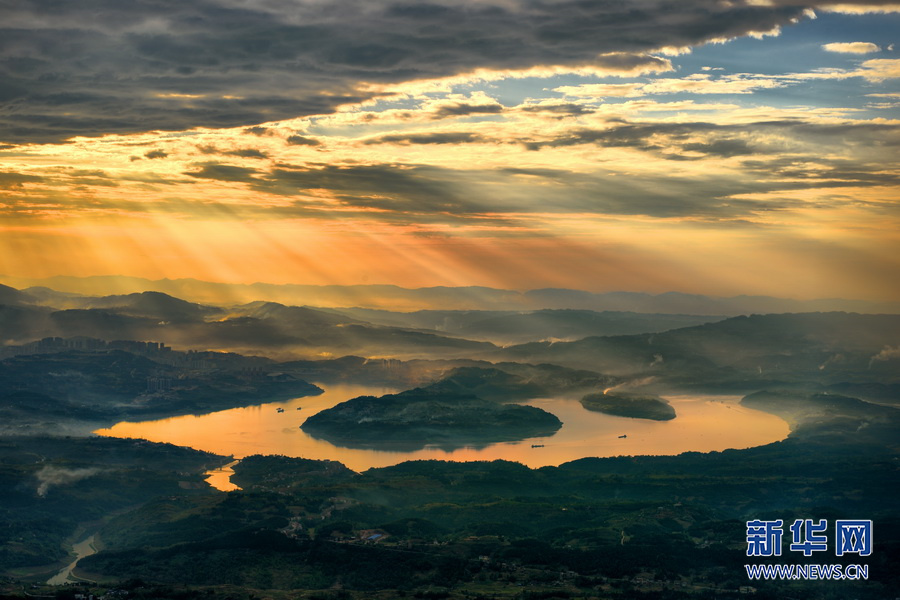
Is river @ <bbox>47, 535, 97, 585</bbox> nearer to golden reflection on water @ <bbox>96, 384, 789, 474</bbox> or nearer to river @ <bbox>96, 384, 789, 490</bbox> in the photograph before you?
river @ <bbox>96, 384, 789, 490</bbox>

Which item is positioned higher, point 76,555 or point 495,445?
point 76,555

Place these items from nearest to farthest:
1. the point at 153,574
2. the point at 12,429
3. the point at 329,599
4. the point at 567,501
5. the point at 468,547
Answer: the point at 329,599, the point at 153,574, the point at 468,547, the point at 567,501, the point at 12,429

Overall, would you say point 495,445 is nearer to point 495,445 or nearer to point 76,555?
point 495,445

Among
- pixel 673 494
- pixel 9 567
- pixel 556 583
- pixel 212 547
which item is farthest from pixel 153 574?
pixel 673 494

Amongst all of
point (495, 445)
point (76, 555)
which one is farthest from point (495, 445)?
point (76, 555)

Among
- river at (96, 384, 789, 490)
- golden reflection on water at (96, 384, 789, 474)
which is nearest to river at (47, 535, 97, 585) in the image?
river at (96, 384, 789, 490)

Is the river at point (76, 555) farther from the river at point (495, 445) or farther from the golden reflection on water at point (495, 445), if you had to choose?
the golden reflection on water at point (495, 445)

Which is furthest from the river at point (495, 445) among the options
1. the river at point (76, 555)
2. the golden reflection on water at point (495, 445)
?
the river at point (76, 555)

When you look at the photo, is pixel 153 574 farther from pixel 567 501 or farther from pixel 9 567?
pixel 567 501

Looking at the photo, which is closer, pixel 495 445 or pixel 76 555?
pixel 76 555

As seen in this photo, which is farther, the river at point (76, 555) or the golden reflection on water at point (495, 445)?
the golden reflection on water at point (495, 445)

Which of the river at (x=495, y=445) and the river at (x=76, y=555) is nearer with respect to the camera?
the river at (x=76, y=555)
